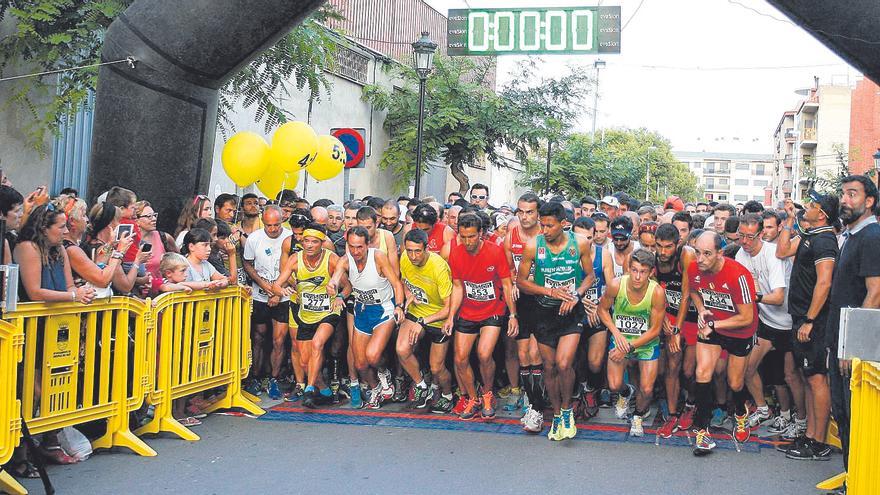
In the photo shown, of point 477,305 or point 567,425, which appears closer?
point 567,425

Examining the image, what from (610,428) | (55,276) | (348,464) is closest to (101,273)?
(55,276)

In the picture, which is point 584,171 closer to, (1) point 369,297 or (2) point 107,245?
(1) point 369,297

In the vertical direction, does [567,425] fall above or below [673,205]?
below

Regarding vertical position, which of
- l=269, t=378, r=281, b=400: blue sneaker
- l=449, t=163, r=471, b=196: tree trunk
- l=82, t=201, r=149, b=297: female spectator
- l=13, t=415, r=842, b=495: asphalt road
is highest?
l=449, t=163, r=471, b=196: tree trunk

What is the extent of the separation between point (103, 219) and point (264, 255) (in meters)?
2.24

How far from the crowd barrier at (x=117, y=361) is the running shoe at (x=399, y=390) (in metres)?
1.46

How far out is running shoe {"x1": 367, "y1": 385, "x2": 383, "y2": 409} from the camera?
9.42 metres

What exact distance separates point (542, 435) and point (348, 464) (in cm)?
196

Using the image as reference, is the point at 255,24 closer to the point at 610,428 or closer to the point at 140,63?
the point at 140,63

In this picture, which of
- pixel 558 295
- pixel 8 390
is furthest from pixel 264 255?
pixel 8 390

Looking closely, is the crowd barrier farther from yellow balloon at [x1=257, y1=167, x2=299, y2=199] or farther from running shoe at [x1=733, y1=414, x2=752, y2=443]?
running shoe at [x1=733, y1=414, x2=752, y2=443]

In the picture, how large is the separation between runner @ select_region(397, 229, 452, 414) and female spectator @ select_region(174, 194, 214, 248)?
6.91 feet

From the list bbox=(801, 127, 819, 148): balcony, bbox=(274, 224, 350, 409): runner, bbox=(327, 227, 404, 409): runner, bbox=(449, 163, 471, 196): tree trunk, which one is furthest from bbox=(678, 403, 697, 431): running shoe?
bbox=(801, 127, 819, 148): balcony

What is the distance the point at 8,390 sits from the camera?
5836mm
